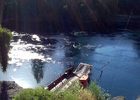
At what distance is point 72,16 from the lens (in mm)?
72375

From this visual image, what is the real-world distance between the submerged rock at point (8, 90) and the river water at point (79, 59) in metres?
6.71

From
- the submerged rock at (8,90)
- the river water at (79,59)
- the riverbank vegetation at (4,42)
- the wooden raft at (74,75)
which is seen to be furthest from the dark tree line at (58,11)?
the submerged rock at (8,90)

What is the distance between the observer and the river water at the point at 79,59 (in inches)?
988

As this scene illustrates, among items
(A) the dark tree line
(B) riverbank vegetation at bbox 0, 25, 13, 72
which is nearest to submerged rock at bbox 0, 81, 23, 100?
(B) riverbank vegetation at bbox 0, 25, 13, 72

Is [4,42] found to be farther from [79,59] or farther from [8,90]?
[79,59]

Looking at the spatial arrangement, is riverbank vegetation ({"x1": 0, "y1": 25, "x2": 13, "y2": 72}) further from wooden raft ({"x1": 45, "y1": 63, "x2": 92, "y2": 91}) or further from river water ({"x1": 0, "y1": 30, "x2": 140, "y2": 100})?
wooden raft ({"x1": 45, "y1": 63, "x2": 92, "y2": 91})

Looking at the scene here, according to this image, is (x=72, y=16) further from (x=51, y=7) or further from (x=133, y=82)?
(x=133, y=82)

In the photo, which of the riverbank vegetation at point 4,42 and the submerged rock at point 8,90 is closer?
the submerged rock at point 8,90

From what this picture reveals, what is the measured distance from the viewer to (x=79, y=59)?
32.1 metres

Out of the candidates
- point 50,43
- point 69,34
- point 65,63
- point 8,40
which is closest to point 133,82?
point 65,63

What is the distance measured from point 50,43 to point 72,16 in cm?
3444

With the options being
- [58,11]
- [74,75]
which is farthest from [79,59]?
[58,11]

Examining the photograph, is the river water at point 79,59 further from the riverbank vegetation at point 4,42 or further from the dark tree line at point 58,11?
the dark tree line at point 58,11

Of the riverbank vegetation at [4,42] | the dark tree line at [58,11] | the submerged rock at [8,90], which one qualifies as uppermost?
the dark tree line at [58,11]
